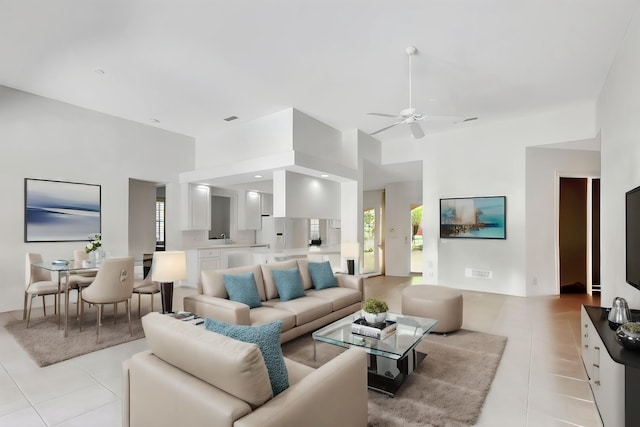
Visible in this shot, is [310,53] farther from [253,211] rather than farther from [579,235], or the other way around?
[579,235]

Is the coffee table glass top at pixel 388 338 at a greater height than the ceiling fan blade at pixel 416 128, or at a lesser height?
lesser

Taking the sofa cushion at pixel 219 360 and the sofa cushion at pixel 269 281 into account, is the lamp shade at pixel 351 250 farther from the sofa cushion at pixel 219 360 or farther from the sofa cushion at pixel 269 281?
the sofa cushion at pixel 219 360

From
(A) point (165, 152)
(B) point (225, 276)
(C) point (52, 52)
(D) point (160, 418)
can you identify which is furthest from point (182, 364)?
(A) point (165, 152)

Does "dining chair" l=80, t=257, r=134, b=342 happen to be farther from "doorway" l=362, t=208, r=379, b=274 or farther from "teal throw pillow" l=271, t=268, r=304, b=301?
"doorway" l=362, t=208, r=379, b=274

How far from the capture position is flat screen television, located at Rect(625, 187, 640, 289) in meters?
2.64

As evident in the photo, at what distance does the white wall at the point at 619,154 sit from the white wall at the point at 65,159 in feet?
24.2

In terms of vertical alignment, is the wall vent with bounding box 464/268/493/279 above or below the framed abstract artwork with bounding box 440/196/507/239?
below

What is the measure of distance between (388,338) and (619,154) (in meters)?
3.23

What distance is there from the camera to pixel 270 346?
65.5 inches

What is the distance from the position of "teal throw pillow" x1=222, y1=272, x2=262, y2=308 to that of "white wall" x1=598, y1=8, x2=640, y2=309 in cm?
361

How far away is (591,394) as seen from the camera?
262 centimetres

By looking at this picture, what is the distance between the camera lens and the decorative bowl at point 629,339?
206 cm

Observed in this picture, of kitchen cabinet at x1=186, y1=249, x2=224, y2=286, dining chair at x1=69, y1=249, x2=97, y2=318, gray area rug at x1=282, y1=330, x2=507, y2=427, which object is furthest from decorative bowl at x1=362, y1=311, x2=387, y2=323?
kitchen cabinet at x1=186, y1=249, x2=224, y2=286

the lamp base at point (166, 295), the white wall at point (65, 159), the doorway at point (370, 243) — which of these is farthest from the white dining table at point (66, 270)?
the doorway at point (370, 243)
